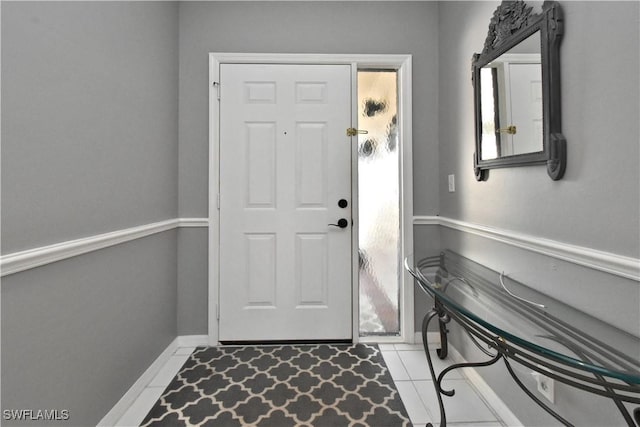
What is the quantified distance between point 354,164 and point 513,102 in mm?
1048

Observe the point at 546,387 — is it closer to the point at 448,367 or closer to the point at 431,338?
the point at 448,367

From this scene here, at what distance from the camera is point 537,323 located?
94 cm

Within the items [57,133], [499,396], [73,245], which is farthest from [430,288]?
[57,133]

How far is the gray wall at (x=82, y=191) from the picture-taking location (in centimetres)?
101

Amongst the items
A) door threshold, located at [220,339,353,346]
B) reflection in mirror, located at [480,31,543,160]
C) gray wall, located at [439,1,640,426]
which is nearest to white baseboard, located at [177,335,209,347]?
door threshold, located at [220,339,353,346]

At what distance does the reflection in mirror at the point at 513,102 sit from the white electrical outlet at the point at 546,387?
36.3 inches

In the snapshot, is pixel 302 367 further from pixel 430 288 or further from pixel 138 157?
pixel 138 157

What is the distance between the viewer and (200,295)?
224 centimetres

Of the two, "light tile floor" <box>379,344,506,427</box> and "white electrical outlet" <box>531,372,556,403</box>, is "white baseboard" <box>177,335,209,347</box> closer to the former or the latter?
"light tile floor" <box>379,344,506,427</box>

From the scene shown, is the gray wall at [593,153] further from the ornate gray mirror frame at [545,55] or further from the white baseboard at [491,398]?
the white baseboard at [491,398]

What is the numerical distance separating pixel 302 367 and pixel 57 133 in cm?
173

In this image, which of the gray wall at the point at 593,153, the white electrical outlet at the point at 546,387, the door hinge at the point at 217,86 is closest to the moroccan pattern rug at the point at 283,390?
the white electrical outlet at the point at 546,387

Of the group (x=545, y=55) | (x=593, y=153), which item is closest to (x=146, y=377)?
(x=593, y=153)

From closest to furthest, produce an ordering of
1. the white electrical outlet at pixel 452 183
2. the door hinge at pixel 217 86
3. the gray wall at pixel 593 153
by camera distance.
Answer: the gray wall at pixel 593 153 < the white electrical outlet at pixel 452 183 < the door hinge at pixel 217 86
